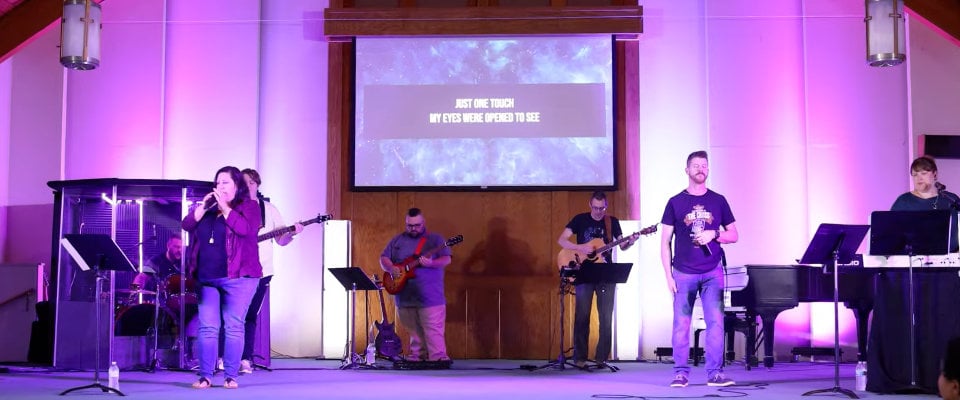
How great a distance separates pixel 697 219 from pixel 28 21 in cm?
740

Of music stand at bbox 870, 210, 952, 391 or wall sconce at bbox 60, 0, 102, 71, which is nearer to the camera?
music stand at bbox 870, 210, 952, 391

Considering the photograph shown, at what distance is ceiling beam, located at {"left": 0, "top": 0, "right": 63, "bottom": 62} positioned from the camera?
10.6 metres

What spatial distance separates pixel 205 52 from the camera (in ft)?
37.0

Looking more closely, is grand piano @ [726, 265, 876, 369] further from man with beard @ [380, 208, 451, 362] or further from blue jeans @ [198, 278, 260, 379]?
blue jeans @ [198, 278, 260, 379]

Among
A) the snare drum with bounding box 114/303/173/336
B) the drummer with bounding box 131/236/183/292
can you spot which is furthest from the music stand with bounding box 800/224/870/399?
the snare drum with bounding box 114/303/173/336

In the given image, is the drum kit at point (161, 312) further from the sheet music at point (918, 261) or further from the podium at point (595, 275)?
the sheet music at point (918, 261)

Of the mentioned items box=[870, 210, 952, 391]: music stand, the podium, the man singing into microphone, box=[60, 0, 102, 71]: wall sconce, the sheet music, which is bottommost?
the podium

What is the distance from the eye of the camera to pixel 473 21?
11086 mm

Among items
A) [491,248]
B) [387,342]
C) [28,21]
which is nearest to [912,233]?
[387,342]

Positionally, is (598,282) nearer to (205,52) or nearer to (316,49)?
(316,49)

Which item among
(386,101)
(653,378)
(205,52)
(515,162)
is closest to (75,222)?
Result: (205,52)

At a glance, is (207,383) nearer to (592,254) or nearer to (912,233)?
(592,254)

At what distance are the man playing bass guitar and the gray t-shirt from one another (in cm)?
121

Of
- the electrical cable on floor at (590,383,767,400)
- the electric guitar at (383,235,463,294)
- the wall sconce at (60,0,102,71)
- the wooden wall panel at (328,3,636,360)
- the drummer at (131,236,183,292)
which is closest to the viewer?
the electrical cable on floor at (590,383,767,400)
